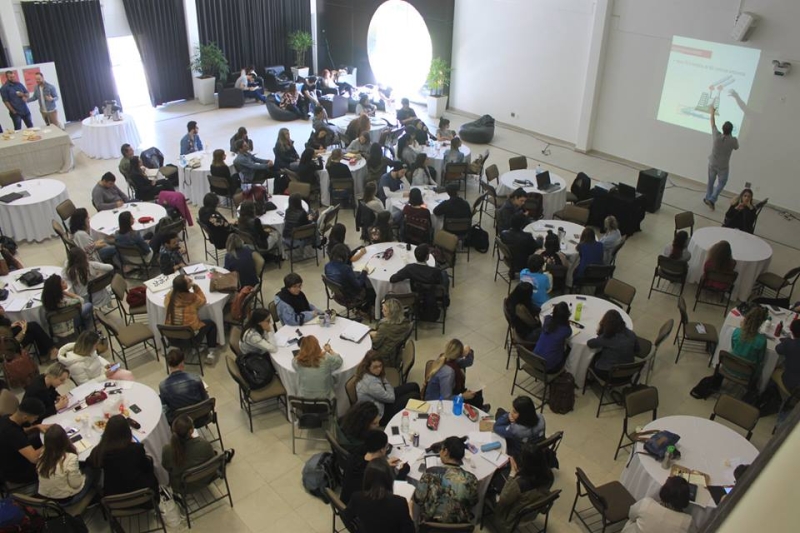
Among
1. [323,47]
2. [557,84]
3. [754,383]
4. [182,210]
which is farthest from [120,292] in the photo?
[323,47]

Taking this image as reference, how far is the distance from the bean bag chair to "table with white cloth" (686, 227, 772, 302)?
6634 mm

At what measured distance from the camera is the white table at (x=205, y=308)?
25.9ft

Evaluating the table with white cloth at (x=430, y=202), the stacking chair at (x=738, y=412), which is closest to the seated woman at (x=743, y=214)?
the table with white cloth at (x=430, y=202)

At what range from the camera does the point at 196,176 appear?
11.7 metres

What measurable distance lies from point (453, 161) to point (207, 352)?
6.10m

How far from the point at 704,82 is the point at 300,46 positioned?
11.9 meters

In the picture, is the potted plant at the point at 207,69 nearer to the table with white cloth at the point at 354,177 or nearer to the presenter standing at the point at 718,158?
the table with white cloth at the point at 354,177

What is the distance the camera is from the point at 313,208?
478 inches

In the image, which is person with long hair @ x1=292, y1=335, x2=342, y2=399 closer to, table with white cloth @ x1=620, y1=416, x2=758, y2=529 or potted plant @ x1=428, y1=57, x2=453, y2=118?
table with white cloth @ x1=620, y1=416, x2=758, y2=529

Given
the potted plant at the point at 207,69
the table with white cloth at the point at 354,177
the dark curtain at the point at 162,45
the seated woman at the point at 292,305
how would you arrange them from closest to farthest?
the seated woman at the point at 292,305 → the table with white cloth at the point at 354,177 → the dark curtain at the point at 162,45 → the potted plant at the point at 207,69

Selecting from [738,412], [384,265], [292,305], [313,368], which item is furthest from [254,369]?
[738,412]

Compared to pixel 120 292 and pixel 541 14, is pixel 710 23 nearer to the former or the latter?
pixel 541 14

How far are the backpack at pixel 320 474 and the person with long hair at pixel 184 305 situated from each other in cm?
237

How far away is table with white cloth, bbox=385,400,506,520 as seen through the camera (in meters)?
5.76
